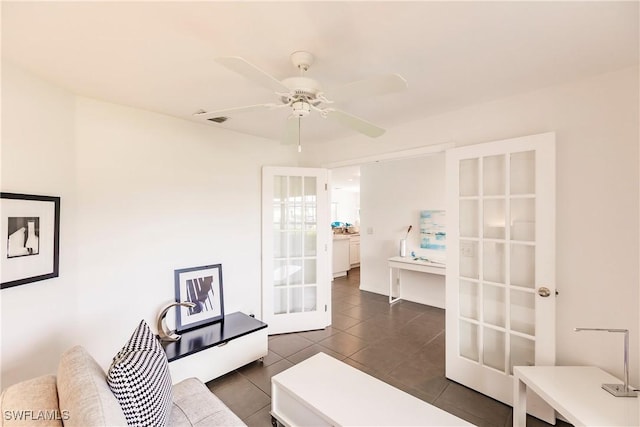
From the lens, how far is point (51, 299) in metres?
1.96

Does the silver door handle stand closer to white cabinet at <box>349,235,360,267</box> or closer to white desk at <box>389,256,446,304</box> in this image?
white desk at <box>389,256,446,304</box>

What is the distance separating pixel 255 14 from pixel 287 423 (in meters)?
2.36

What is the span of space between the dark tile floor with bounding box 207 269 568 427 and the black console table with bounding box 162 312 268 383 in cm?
13

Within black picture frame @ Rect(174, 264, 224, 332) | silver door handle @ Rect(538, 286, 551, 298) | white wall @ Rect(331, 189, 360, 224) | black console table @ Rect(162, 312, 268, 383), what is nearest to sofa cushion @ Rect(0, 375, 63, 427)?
black console table @ Rect(162, 312, 268, 383)

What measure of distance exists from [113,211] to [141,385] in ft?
5.49

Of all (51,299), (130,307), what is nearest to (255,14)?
(51,299)

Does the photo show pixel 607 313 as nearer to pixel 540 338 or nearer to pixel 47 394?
pixel 540 338

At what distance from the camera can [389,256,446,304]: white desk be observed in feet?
13.2

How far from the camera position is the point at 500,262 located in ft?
7.43

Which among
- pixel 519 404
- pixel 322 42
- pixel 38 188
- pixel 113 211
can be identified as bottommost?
pixel 519 404

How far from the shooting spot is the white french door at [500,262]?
6.53 ft

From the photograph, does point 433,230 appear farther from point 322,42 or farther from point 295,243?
point 322,42

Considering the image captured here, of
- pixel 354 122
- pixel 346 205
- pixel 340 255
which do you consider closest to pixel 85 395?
pixel 354 122

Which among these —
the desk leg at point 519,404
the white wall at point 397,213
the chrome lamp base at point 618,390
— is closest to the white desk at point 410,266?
the white wall at point 397,213
